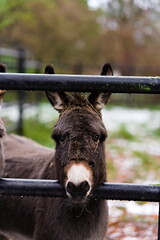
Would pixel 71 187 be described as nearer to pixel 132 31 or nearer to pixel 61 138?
pixel 61 138

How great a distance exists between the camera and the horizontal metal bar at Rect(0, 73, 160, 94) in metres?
2.31

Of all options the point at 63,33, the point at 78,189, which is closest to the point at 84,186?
the point at 78,189

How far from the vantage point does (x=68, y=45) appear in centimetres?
2706

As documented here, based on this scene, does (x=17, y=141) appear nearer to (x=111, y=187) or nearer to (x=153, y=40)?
(x=111, y=187)

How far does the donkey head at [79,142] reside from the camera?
286 centimetres

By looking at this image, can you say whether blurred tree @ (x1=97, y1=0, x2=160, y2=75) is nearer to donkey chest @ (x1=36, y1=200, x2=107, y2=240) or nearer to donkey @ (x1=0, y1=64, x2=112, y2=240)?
donkey @ (x1=0, y1=64, x2=112, y2=240)

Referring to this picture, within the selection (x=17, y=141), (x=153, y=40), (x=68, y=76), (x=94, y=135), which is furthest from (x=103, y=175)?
(x=153, y=40)

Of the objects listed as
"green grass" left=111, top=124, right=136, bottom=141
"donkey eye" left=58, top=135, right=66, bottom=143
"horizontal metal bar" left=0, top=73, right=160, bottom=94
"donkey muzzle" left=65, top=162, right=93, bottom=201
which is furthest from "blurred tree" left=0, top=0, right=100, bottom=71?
"horizontal metal bar" left=0, top=73, right=160, bottom=94

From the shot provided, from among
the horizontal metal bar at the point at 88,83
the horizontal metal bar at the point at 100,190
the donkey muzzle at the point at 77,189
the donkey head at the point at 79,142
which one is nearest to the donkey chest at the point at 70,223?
the donkey head at the point at 79,142

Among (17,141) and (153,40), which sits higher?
(153,40)

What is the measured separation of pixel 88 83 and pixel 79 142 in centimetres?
82

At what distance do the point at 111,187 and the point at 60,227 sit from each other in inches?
53.8

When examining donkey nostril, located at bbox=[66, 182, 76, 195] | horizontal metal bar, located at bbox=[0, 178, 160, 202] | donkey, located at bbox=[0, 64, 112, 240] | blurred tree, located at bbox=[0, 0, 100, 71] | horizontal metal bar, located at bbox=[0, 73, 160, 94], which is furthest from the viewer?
blurred tree, located at bbox=[0, 0, 100, 71]

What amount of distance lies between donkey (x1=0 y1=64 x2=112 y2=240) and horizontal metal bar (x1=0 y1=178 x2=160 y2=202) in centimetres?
19
